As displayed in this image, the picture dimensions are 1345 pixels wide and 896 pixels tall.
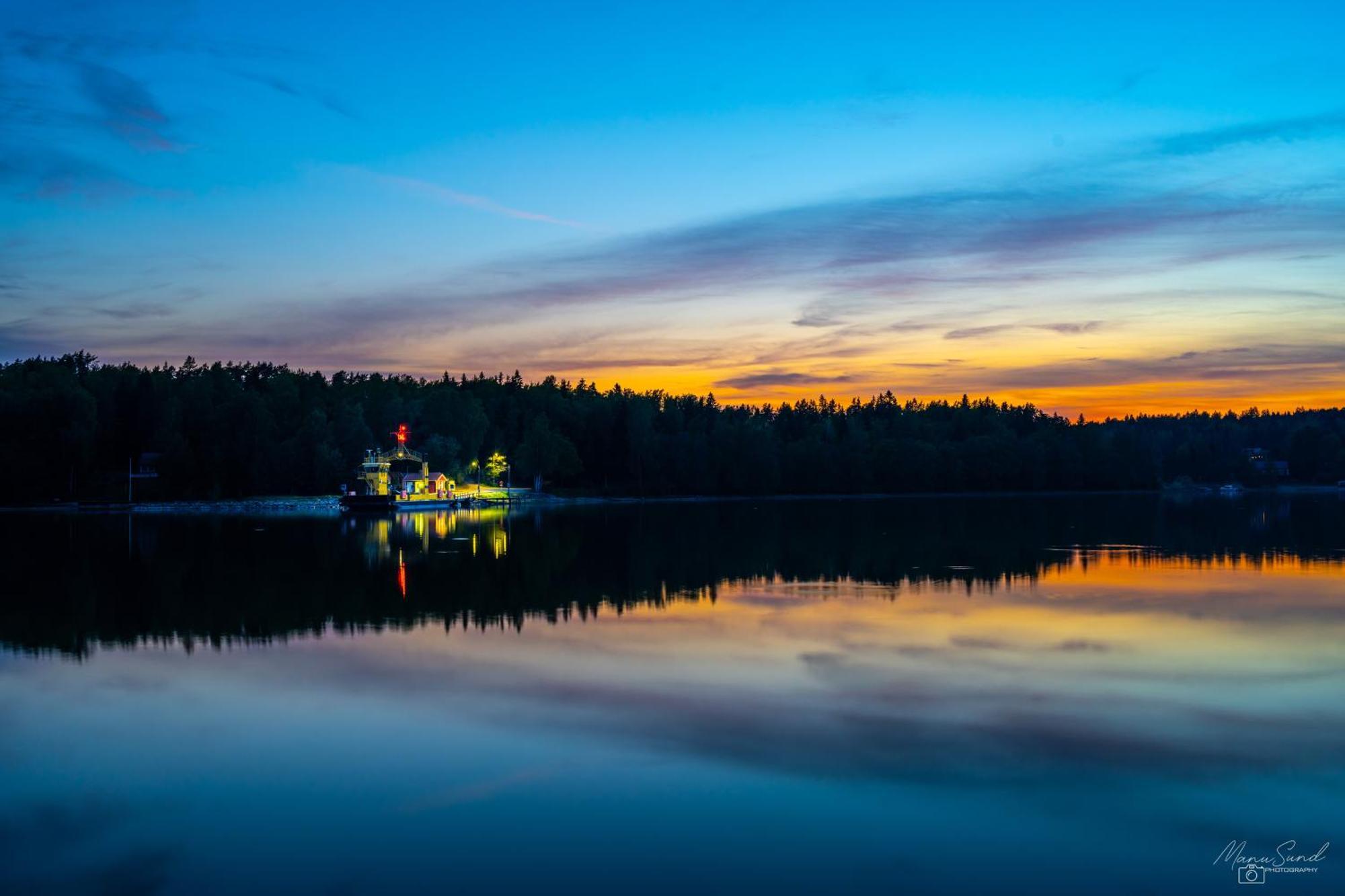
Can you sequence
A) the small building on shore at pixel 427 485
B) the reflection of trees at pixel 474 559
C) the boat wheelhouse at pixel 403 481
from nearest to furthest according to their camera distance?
the reflection of trees at pixel 474 559 < the boat wheelhouse at pixel 403 481 < the small building on shore at pixel 427 485

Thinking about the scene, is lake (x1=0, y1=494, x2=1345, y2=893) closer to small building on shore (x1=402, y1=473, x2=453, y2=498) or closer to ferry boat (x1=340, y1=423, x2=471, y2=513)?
ferry boat (x1=340, y1=423, x2=471, y2=513)

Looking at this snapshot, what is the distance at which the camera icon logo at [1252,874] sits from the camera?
910 cm

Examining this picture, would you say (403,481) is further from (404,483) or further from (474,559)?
(474,559)

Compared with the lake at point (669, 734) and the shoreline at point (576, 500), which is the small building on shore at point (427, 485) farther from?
the lake at point (669, 734)

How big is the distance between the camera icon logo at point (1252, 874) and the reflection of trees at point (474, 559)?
54.4 ft

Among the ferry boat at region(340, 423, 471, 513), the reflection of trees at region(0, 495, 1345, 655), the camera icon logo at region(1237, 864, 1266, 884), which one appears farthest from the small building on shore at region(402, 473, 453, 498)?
the camera icon logo at region(1237, 864, 1266, 884)

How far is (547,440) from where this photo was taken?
379ft

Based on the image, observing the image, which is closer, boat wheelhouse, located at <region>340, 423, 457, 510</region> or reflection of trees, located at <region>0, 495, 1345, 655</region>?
reflection of trees, located at <region>0, 495, 1345, 655</region>

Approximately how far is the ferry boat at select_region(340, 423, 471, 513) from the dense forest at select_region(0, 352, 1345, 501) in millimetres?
6747

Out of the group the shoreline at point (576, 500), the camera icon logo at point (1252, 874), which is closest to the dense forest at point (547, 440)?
the shoreline at point (576, 500)

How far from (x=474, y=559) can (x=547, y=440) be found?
7650 cm

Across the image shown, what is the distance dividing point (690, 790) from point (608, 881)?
7.82 ft

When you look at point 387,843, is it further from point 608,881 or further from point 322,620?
point 322,620

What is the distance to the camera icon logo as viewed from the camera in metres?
9.10
